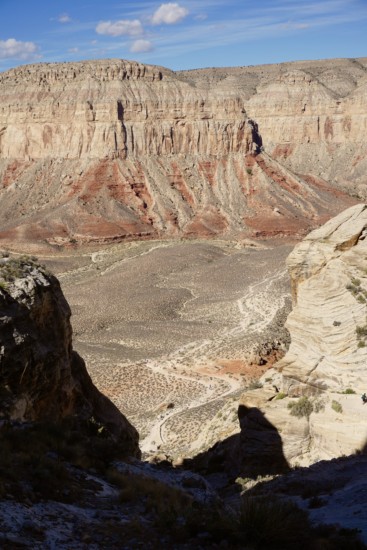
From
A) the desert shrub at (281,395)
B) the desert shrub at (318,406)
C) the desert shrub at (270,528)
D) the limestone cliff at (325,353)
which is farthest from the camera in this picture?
the desert shrub at (281,395)

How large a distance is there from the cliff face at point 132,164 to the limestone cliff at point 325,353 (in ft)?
188

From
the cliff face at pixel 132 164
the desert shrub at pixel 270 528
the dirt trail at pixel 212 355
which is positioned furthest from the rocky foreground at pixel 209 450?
the cliff face at pixel 132 164

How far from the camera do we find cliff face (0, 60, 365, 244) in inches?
3083

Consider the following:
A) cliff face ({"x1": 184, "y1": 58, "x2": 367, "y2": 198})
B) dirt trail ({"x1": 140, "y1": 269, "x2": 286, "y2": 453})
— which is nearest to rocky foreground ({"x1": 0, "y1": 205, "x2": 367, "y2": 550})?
dirt trail ({"x1": 140, "y1": 269, "x2": 286, "y2": 453})

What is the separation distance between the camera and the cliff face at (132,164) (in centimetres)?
7831

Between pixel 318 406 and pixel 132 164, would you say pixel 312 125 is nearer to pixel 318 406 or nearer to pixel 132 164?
pixel 132 164

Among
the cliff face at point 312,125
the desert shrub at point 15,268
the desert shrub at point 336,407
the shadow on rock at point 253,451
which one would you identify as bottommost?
the shadow on rock at point 253,451

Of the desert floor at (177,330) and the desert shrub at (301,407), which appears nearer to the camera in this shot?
the desert shrub at (301,407)

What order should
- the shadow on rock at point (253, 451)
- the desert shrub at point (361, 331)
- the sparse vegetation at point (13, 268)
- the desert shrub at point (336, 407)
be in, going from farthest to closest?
1. the shadow on rock at point (253, 451)
2. the desert shrub at point (361, 331)
3. the desert shrub at point (336, 407)
4. the sparse vegetation at point (13, 268)

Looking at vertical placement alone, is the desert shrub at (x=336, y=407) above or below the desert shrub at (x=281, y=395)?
above

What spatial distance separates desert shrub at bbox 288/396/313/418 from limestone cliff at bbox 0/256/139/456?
4.33 m

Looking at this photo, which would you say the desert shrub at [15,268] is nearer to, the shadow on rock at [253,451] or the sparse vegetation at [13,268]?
the sparse vegetation at [13,268]

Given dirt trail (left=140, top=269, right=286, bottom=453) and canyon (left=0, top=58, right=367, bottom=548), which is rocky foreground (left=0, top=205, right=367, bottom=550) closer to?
canyon (left=0, top=58, right=367, bottom=548)

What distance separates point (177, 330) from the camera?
3991 centimetres
